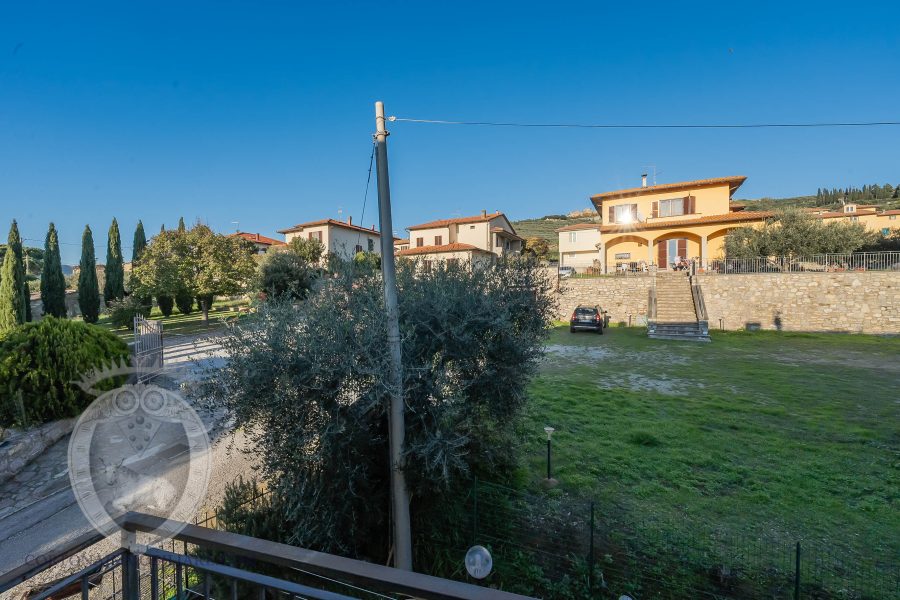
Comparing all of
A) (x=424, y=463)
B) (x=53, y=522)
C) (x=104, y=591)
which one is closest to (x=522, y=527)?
(x=424, y=463)

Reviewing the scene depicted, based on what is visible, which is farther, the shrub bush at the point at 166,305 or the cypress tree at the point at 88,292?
the shrub bush at the point at 166,305

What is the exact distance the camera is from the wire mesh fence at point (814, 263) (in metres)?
19.3

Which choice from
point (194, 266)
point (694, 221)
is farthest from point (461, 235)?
point (194, 266)

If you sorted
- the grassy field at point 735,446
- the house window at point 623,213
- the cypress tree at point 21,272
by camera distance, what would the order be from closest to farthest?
1. the grassy field at point 735,446
2. the cypress tree at point 21,272
3. the house window at point 623,213

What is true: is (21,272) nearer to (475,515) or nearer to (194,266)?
(194,266)

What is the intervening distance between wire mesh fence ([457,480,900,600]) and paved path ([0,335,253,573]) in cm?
295

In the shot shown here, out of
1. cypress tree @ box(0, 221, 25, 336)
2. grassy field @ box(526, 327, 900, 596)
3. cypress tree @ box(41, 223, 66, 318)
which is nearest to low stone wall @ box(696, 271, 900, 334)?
grassy field @ box(526, 327, 900, 596)

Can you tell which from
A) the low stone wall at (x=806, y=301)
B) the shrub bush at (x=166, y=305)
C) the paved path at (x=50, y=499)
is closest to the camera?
the paved path at (x=50, y=499)

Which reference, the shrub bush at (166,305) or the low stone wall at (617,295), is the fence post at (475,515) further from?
the shrub bush at (166,305)

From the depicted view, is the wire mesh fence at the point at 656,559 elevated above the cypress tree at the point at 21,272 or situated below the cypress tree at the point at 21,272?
below

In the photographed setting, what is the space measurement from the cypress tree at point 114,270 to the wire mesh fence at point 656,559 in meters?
32.6

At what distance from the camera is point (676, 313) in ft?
64.5

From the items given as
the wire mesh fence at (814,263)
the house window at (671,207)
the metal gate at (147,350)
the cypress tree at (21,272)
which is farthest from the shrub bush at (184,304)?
the wire mesh fence at (814,263)

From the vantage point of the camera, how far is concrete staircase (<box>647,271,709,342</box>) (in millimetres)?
17906
